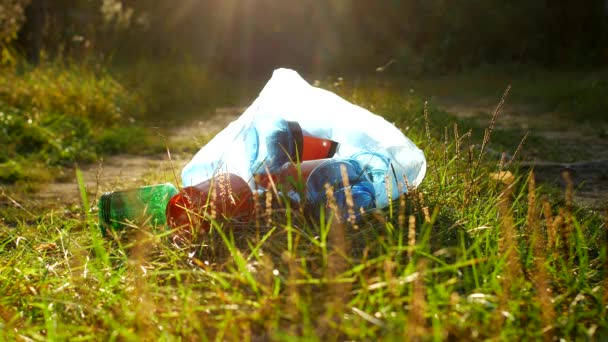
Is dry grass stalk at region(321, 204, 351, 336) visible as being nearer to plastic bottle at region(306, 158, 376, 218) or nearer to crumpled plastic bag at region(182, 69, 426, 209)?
plastic bottle at region(306, 158, 376, 218)

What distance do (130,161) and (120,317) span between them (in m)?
2.71

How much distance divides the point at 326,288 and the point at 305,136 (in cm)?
89

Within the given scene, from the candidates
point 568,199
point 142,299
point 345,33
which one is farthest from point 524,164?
point 345,33

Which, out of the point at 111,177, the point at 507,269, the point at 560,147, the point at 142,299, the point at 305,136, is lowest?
the point at 111,177

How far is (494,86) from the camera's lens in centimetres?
691

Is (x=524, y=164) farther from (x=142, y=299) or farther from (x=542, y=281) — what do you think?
(x=142, y=299)

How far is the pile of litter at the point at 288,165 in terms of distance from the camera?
2.06 meters

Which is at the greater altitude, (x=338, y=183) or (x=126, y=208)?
(x=338, y=183)

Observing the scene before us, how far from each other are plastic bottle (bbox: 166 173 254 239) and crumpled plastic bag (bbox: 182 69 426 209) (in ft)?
0.23

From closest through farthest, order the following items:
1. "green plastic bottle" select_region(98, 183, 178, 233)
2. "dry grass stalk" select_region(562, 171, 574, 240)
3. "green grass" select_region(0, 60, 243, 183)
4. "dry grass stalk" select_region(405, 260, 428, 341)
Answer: "dry grass stalk" select_region(405, 260, 428, 341), "dry grass stalk" select_region(562, 171, 574, 240), "green plastic bottle" select_region(98, 183, 178, 233), "green grass" select_region(0, 60, 243, 183)

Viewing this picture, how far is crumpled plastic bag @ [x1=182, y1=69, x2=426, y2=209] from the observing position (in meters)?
2.22

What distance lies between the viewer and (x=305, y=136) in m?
2.36

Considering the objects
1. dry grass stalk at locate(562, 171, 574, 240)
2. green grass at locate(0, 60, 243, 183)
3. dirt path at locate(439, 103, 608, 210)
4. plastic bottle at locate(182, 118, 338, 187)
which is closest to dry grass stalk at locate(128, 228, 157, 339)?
plastic bottle at locate(182, 118, 338, 187)

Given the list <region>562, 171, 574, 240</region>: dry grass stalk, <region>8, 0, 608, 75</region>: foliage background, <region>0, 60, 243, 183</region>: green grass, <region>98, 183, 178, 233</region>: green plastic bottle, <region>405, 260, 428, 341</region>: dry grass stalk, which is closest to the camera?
<region>405, 260, 428, 341</region>: dry grass stalk
